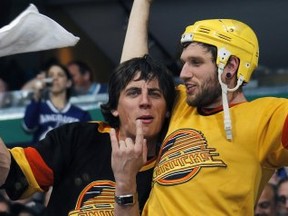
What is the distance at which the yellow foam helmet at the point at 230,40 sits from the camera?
387cm

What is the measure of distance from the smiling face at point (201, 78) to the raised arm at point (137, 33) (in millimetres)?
570

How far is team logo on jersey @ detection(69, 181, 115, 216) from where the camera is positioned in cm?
400

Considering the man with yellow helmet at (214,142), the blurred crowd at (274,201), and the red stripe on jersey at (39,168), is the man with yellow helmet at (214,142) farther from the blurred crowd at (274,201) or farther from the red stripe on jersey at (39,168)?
the blurred crowd at (274,201)

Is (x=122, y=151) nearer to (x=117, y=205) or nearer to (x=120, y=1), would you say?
(x=117, y=205)

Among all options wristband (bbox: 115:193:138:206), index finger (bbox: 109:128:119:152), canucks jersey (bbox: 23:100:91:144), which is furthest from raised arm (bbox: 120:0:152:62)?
canucks jersey (bbox: 23:100:91:144)

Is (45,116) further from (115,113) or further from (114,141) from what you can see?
(114,141)

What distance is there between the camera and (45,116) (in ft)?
25.4

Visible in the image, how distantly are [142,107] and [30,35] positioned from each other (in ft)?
1.70

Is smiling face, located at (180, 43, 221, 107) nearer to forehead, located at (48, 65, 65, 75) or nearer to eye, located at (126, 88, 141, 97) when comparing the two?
eye, located at (126, 88, 141, 97)

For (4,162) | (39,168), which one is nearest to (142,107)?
(39,168)

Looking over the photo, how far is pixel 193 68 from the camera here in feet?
12.9

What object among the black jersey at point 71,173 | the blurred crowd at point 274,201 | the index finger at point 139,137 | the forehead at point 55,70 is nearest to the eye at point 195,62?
the index finger at point 139,137

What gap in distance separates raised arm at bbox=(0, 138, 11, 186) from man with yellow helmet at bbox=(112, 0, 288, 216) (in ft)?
1.56

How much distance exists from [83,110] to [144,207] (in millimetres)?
3955
